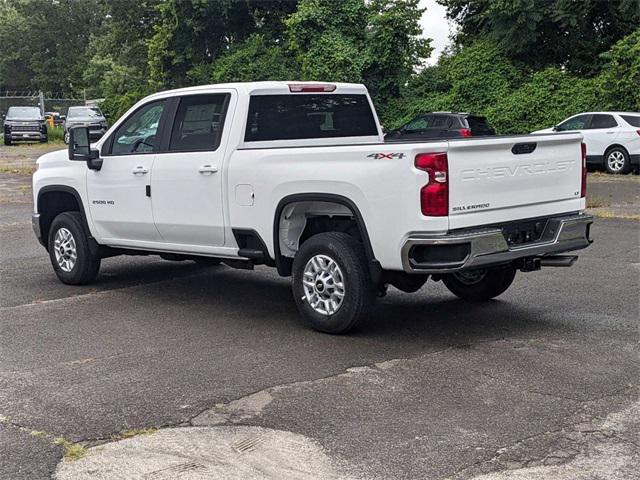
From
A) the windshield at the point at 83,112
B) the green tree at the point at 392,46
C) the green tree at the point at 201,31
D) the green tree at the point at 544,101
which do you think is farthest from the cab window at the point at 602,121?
the windshield at the point at 83,112

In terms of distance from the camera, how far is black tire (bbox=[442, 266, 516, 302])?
7965 millimetres

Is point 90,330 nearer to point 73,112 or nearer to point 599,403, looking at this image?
point 599,403

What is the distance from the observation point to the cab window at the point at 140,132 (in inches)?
334

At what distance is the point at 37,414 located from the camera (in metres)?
5.23

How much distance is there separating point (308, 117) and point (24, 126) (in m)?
34.7

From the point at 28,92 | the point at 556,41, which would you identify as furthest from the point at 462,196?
the point at 28,92

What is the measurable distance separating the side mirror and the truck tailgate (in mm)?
4000

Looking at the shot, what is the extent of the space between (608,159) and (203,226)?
630 inches

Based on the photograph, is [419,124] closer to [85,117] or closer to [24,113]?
[85,117]

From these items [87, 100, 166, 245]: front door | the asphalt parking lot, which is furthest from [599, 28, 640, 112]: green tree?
[87, 100, 166, 245]: front door

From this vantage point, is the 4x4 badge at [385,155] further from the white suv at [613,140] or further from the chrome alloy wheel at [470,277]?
the white suv at [613,140]

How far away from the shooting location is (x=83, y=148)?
8.88 meters

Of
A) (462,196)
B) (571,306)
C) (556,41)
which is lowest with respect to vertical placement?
(571,306)

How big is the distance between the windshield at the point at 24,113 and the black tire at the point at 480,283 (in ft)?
117
